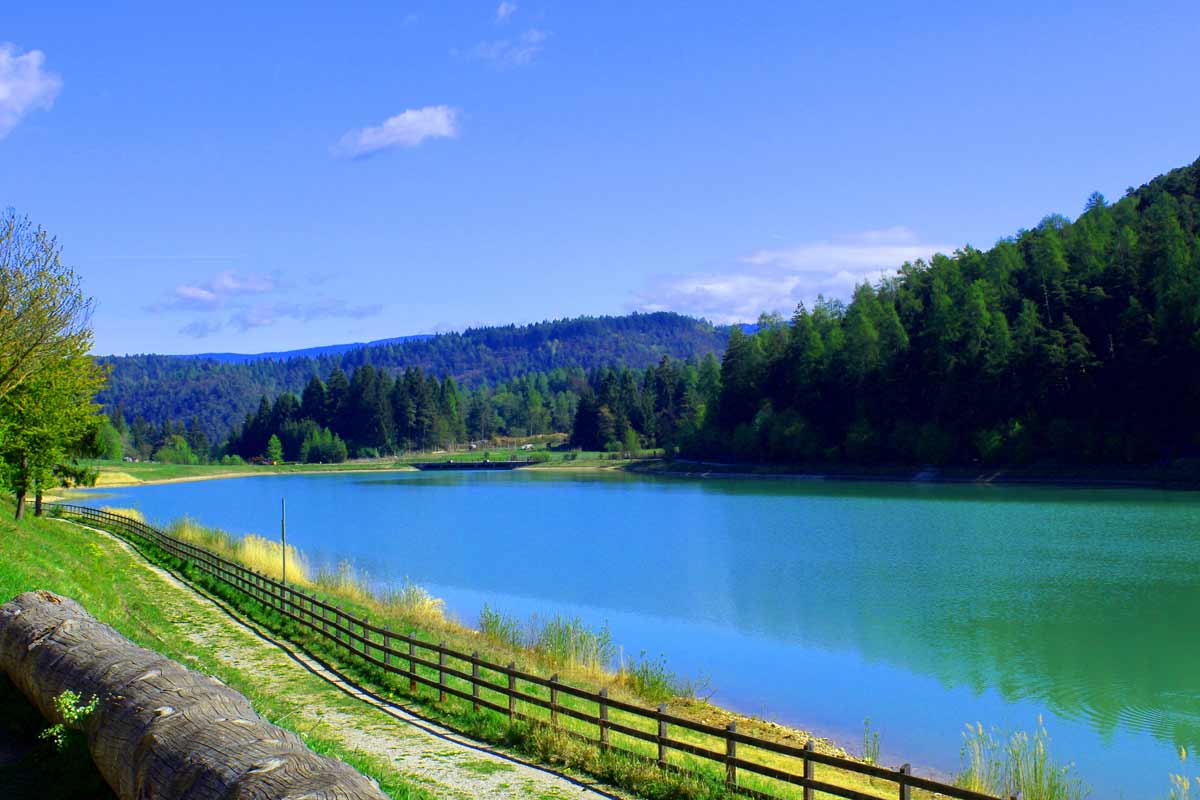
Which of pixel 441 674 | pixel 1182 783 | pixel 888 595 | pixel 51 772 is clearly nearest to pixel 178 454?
pixel 888 595

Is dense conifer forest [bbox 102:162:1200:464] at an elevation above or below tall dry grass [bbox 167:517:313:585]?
above

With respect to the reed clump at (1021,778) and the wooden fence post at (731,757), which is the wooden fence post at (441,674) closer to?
the wooden fence post at (731,757)

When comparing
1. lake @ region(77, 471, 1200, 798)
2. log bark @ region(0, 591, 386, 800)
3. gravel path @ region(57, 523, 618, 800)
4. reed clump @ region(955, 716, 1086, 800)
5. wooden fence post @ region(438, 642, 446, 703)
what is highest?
log bark @ region(0, 591, 386, 800)

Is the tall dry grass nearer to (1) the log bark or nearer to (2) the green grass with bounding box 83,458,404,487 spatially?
(1) the log bark

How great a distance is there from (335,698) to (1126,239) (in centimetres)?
9205

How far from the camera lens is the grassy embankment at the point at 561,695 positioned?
12000 millimetres

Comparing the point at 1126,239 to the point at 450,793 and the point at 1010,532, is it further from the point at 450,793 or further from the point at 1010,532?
the point at 450,793

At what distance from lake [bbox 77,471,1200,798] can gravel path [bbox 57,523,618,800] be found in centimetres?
822

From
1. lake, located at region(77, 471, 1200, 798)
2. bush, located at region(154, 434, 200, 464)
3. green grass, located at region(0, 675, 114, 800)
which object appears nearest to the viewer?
green grass, located at region(0, 675, 114, 800)

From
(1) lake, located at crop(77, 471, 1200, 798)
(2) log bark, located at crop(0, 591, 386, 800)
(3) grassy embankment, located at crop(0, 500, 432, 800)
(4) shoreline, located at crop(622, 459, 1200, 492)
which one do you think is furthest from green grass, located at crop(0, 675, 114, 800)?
(4) shoreline, located at crop(622, 459, 1200, 492)

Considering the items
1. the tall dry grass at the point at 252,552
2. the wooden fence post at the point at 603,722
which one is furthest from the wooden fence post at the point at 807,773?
the tall dry grass at the point at 252,552

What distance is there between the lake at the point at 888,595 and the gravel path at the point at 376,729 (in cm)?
822

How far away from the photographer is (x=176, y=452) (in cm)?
17250

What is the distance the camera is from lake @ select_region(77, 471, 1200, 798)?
19.7 m
